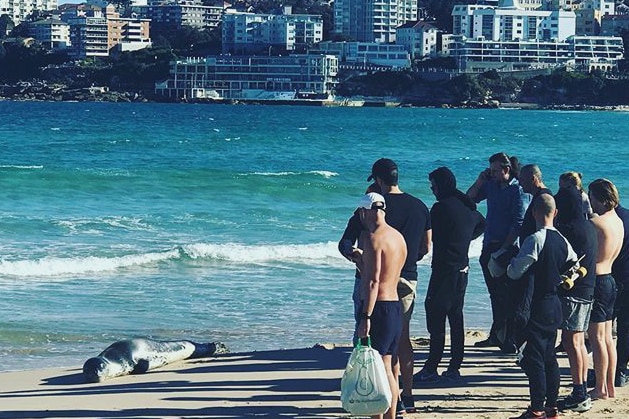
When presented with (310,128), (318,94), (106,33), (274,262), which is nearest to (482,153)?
(310,128)

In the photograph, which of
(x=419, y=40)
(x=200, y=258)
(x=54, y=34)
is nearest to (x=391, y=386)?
(x=200, y=258)

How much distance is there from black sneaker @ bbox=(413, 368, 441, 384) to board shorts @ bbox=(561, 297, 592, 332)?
52.3 inches

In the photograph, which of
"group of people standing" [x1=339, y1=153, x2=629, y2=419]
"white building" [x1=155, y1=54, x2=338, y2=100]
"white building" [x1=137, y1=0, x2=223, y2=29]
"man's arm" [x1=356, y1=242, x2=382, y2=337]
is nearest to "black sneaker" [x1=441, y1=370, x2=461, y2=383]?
"group of people standing" [x1=339, y1=153, x2=629, y2=419]

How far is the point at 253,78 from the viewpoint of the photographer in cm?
14788

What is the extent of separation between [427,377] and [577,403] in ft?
4.14

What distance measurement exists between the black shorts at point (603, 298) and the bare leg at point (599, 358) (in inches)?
2.1

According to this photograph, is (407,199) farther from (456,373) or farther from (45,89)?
(45,89)

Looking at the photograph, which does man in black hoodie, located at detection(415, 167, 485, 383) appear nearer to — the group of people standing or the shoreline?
the group of people standing

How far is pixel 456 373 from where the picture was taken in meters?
9.36

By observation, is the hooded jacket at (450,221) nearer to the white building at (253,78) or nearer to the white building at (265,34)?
the white building at (253,78)

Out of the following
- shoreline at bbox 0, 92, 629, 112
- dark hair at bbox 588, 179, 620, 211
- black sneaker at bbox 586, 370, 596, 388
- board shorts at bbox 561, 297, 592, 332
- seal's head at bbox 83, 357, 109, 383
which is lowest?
shoreline at bbox 0, 92, 629, 112

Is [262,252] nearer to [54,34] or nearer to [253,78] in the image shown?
[253,78]

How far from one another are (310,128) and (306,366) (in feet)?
230

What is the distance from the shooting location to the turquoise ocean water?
12914 mm
